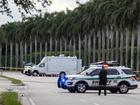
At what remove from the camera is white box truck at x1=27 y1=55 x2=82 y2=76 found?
248 ft

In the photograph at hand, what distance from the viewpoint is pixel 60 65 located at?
7594 cm

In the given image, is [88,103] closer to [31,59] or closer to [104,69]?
[104,69]

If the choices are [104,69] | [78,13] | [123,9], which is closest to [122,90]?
[104,69]

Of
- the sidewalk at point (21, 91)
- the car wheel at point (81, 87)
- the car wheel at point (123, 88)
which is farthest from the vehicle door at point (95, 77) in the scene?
the sidewalk at point (21, 91)

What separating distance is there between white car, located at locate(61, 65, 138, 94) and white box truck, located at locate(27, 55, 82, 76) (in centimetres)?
3624

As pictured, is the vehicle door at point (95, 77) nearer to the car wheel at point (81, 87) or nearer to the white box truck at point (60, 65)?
the car wheel at point (81, 87)

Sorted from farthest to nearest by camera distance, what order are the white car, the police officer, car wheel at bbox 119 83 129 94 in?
car wheel at bbox 119 83 129 94
the white car
the police officer

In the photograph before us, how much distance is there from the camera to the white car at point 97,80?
37.0 meters

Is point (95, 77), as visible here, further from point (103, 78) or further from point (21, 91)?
point (21, 91)

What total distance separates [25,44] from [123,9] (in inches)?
2388


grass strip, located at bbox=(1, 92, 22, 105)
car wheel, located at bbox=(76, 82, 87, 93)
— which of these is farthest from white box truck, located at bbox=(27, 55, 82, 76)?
grass strip, located at bbox=(1, 92, 22, 105)

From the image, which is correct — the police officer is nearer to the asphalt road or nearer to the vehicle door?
the asphalt road

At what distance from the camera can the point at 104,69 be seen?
3472 cm

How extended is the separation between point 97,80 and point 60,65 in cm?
3921
